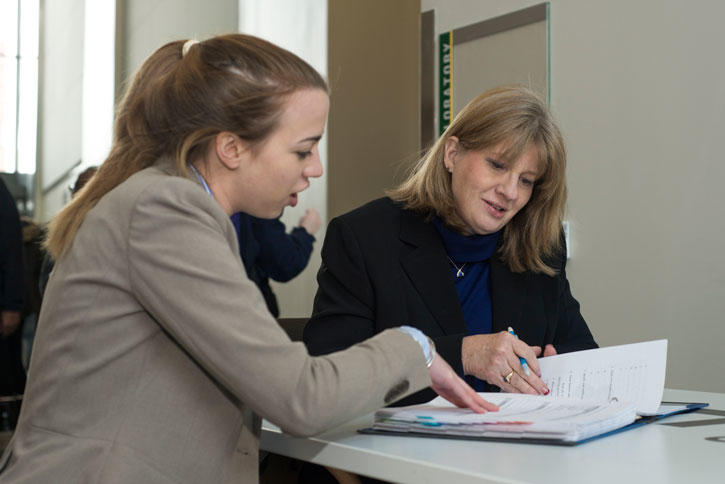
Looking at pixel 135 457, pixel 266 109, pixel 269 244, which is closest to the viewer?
pixel 135 457

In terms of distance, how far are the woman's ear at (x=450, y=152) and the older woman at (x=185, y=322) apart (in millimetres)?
831

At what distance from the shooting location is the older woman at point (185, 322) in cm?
110

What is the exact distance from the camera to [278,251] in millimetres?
3180

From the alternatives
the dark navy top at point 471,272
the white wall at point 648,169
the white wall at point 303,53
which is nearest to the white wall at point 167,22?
the white wall at point 303,53

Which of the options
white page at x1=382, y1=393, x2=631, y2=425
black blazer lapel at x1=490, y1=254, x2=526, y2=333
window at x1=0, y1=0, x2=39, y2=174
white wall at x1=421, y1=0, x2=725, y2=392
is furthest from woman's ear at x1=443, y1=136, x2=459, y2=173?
window at x1=0, y1=0, x2=39, y2=174

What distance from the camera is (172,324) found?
44.1 inches

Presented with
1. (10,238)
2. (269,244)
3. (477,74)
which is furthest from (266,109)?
(10,238)

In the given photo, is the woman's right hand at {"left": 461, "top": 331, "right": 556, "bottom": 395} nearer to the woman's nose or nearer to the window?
the woman's nose

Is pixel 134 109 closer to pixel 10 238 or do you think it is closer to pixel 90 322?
pixel 90 322

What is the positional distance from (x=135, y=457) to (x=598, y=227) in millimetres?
2530

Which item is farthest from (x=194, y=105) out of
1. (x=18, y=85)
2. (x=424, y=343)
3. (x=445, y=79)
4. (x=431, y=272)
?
(x=18, y=85)

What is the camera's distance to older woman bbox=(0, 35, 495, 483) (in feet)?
3.61

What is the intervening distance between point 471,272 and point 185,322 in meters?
1.12

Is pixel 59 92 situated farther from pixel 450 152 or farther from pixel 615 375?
pixel 615 375
